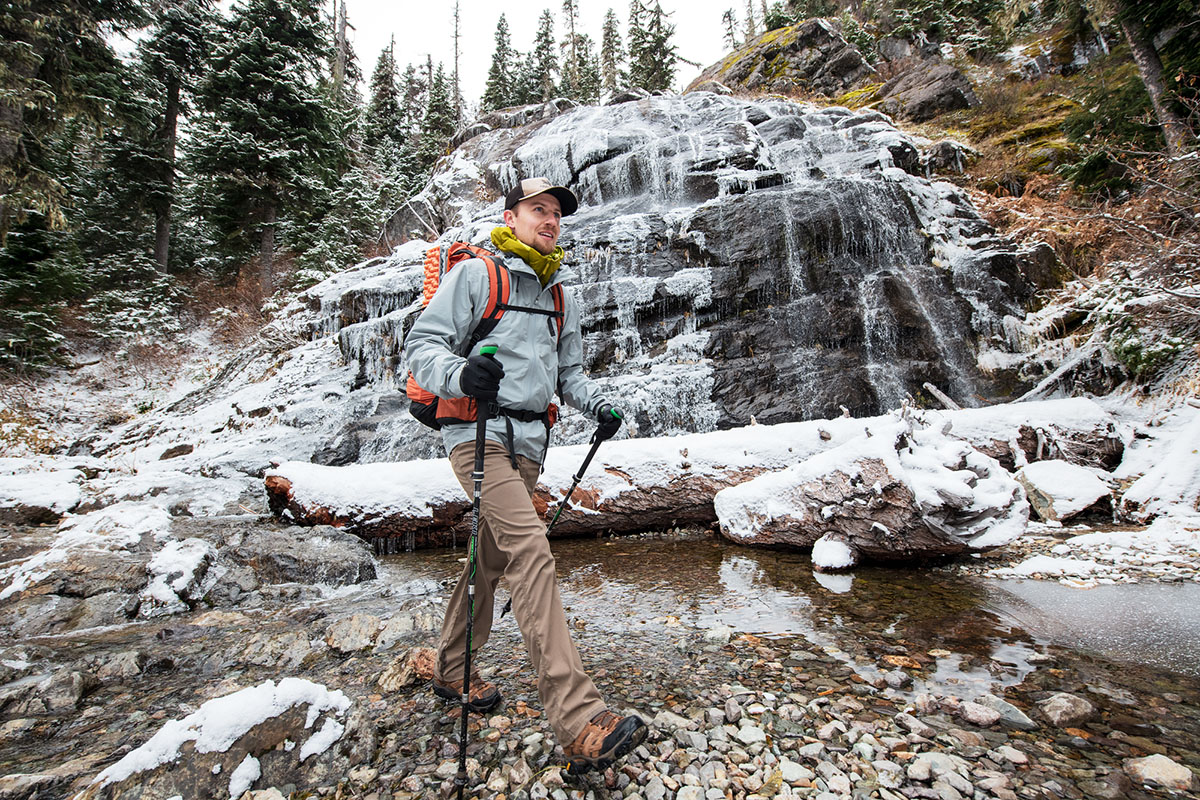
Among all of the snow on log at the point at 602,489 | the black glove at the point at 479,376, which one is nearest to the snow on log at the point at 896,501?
the snow on log at the point at 602,489

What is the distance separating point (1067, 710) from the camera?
240cm

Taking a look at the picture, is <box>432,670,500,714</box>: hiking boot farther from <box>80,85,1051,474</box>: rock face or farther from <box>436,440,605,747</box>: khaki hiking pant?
<box>80,85,1051,474</box>: rock face

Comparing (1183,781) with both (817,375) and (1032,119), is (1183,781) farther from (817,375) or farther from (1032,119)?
(1032,119)

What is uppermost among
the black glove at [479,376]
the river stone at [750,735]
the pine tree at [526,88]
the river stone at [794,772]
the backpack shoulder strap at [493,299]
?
the pine tree at [526,88]

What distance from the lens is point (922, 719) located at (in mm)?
2439

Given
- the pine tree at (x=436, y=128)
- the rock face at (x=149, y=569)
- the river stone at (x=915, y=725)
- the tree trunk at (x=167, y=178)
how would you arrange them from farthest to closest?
the pine tree at (x=436, y=128)
the tree trunk at (x=167, y=178)
the rock face at (x=149, y=569)
the river stone at (x=915, y=725)

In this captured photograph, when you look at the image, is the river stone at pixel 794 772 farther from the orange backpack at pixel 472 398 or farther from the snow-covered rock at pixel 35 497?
the snow-covered rock at pixel 35 497

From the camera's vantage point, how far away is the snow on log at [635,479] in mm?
6836

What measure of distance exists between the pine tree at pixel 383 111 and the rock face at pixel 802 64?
21.0 m

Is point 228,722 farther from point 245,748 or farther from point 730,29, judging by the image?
point 730,29

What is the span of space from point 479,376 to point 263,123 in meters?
26.2

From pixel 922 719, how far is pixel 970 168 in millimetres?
21103

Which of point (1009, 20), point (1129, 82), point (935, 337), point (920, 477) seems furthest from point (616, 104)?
point (920, 477)

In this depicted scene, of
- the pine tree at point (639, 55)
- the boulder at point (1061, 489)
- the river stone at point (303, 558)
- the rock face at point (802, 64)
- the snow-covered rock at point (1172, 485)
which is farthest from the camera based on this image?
the pine tree at point (639, 55)
